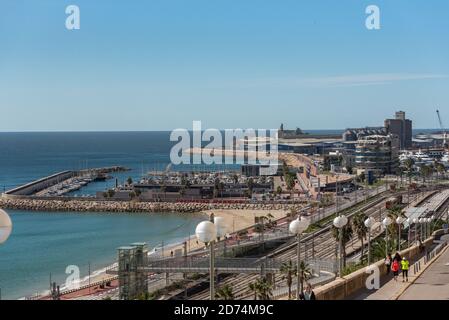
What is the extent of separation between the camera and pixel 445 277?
6.87 meters

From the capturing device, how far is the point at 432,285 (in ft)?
20.9

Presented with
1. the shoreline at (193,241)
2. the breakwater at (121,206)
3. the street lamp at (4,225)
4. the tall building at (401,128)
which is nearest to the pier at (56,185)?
the breakwater at (121,206)

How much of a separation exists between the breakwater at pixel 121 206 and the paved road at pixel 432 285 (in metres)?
30.7

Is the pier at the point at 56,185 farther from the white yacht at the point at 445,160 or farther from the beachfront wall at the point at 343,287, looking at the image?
the beachfront wall at the point at 343,287

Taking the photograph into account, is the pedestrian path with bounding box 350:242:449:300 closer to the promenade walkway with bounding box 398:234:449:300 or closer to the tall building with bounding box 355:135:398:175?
the promenade walkway with bounding box 398:234:449:300

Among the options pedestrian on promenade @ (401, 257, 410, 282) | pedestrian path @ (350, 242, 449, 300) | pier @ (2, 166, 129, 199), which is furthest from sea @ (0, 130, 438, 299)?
pedestrian on promenade @ (401, 257, 410, 282)

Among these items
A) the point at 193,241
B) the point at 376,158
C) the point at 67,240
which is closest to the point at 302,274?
the point at 193,241

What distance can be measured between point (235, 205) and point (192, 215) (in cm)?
296

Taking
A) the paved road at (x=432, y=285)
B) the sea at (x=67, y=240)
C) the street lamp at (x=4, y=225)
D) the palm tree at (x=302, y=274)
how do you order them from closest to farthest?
the street lamp at (x=4, y=225) < the paved road at (x=432, y=285) < the palm tree at (x=302, y=274) < the sea at (x=67, y=240)

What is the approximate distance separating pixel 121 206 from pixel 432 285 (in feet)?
118

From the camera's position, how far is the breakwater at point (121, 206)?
130 feet

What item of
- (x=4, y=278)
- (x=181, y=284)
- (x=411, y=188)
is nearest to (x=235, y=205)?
(x=411, y=188)

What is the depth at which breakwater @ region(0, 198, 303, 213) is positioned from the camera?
130 ft
